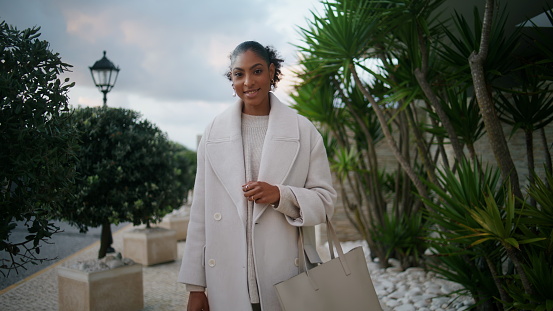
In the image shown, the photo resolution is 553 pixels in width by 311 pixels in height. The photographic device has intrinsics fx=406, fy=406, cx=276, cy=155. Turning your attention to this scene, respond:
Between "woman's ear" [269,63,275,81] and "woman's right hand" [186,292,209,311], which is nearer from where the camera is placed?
"woman's right hand" [186,292,209,311]

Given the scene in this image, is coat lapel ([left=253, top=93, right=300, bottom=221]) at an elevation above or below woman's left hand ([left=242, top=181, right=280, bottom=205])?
above

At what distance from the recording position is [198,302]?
186cm

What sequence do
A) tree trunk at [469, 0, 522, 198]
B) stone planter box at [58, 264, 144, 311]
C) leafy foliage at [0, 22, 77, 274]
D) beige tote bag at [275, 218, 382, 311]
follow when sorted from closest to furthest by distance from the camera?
beige tote bag at [275, 218, 382, 311] → leafy foliage at [0, 22, 77, 274] → tree trunk at [469, 0, 522, 198] → stone planter box at [58, 264, 144, 311]

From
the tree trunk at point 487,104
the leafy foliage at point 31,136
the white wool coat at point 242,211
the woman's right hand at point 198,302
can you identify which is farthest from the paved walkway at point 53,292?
the tree trunk at point 487,104

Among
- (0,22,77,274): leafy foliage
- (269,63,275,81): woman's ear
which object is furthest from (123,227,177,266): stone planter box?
(269,63,275,81): woman's ear

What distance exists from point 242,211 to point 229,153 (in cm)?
28

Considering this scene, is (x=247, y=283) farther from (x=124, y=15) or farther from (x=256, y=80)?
(x=124, y=15)

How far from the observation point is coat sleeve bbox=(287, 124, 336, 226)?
1.77m

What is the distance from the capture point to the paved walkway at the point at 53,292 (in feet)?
14.5

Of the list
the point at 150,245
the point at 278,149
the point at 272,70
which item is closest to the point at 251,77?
the point at 272,70

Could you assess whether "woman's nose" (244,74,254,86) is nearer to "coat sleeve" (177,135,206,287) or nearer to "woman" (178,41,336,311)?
"woman" (178,41,336,311)

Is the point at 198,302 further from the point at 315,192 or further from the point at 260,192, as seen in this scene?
the point at 315,192

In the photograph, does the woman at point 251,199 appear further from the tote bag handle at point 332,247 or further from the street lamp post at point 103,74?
the street lamp post at point 103,74

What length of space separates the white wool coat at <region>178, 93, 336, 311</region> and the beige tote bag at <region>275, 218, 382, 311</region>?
110 millimetres
